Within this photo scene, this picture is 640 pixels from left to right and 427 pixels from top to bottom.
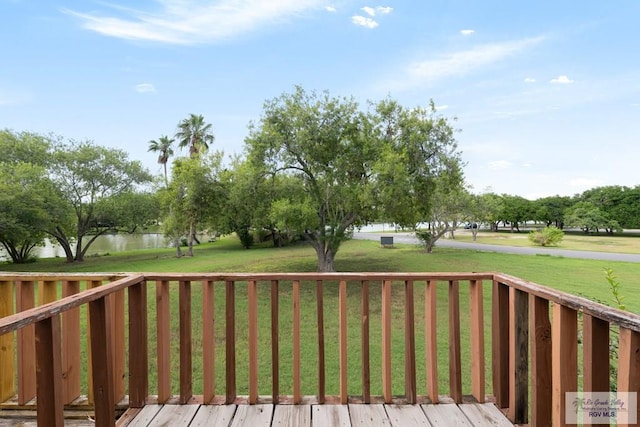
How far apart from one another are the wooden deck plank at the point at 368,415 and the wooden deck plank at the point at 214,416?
66cm

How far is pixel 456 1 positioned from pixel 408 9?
119 cm

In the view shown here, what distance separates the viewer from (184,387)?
71.2 inches

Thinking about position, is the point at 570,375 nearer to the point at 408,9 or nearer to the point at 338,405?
the point at 338,405

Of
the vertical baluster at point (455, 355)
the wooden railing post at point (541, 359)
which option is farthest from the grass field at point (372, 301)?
the wooden railing post at point (541, 359)

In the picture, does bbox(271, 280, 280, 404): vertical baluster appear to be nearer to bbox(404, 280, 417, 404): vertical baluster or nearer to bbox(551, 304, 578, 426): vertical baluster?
bbox(404, 280, 417, 404): vertical baluster

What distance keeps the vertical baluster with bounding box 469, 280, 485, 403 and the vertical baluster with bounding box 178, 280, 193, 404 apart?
1.68m

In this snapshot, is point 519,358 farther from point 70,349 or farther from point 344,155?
point 344,155

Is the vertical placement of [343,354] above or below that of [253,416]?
above

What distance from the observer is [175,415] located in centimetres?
169

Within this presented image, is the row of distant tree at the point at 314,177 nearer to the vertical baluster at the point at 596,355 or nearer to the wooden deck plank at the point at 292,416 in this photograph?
the wooden deck plank at the point at 292,416

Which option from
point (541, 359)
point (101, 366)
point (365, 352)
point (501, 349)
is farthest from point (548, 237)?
point (101, 366)

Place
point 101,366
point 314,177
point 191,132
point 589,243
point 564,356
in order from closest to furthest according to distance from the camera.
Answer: point 564,356 < point 101,366 < point 314,177 < point 589,243 < point 191,132

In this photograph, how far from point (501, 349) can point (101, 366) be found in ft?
Result: 6.86

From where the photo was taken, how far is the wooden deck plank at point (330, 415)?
1.61m
